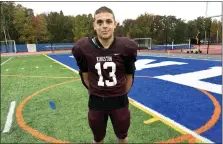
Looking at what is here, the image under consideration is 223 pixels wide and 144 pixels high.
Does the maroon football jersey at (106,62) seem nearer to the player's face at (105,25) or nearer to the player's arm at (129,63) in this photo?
the player's arm at (129,63)

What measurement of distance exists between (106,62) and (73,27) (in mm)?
60164

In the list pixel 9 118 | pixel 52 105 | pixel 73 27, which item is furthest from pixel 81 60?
pixel 73 27

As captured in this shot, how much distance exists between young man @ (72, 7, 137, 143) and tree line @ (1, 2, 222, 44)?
160 feet

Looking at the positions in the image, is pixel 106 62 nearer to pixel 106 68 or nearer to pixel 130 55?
pixel 106 68

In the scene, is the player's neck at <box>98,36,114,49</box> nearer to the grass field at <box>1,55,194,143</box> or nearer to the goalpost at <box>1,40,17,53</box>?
the grass field at <box>1,55,194,143</box>

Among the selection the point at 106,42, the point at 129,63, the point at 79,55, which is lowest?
the point at 129,63

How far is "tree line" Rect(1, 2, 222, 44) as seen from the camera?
5219cm

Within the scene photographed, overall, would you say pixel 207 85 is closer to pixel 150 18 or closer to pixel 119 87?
pixel 119 87

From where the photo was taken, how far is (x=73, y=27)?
60.7 metres

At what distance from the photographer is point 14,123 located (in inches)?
185

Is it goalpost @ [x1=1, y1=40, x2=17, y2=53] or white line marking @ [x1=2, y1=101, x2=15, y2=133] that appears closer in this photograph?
white line marking @ [x1=2, y1=101, x2=15, y2=133]

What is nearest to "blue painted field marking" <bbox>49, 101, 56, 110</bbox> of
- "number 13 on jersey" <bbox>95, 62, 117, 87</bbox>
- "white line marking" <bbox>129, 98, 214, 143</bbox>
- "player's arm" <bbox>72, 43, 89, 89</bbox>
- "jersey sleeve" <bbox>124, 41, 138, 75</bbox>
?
"white line marking" <bbox>129, 98, 214, 143</bbox>

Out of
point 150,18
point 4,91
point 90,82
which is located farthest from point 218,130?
point 150,18

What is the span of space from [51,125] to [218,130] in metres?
3.14
